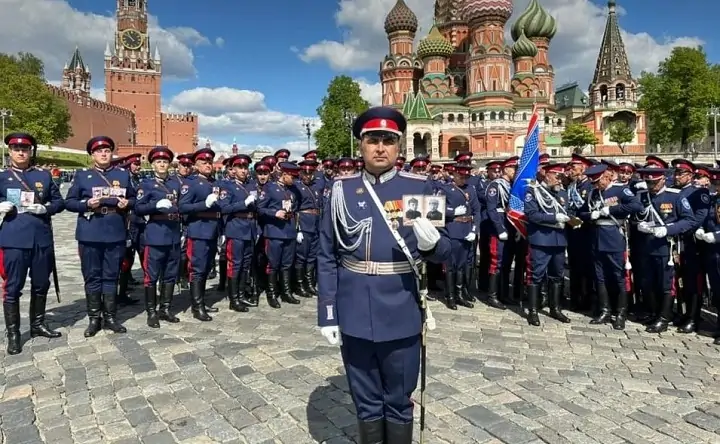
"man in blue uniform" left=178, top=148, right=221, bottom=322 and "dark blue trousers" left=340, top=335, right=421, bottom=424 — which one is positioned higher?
"man in blue uniform" left=178, top=148, right=221, bottom=322

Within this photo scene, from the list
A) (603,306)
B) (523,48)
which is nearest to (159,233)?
(603,306)

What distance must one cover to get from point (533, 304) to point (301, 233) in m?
3.96

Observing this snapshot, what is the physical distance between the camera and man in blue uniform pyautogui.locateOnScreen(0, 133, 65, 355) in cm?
579

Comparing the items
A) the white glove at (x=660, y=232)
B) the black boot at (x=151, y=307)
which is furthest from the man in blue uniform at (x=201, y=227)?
the white glove at (x=660, y=232)

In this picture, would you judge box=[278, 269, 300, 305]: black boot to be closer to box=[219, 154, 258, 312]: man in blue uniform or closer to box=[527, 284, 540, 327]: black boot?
box=[219, 154, 258, 312]: man in blue uniform

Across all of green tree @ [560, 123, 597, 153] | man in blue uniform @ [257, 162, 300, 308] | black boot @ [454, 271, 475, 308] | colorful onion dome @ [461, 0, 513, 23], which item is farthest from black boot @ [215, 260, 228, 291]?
colorful onion dome @ [461, 0, 513, 23]

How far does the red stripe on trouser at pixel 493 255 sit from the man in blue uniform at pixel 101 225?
18.4ft

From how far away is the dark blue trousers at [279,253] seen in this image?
8.33 m

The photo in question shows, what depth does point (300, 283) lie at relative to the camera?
9211mm

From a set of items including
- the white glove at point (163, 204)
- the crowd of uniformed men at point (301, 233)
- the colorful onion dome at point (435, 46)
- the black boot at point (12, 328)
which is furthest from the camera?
the colorful onion dome at point (435, 46)

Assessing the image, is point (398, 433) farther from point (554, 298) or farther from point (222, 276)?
point (222, 276)

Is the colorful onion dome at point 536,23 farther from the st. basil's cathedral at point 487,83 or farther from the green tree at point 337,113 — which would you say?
the green tree at point 337,113

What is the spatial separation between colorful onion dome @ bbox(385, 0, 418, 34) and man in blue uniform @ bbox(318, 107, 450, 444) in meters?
69.3

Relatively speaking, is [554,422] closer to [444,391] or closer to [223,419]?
[444,391]
